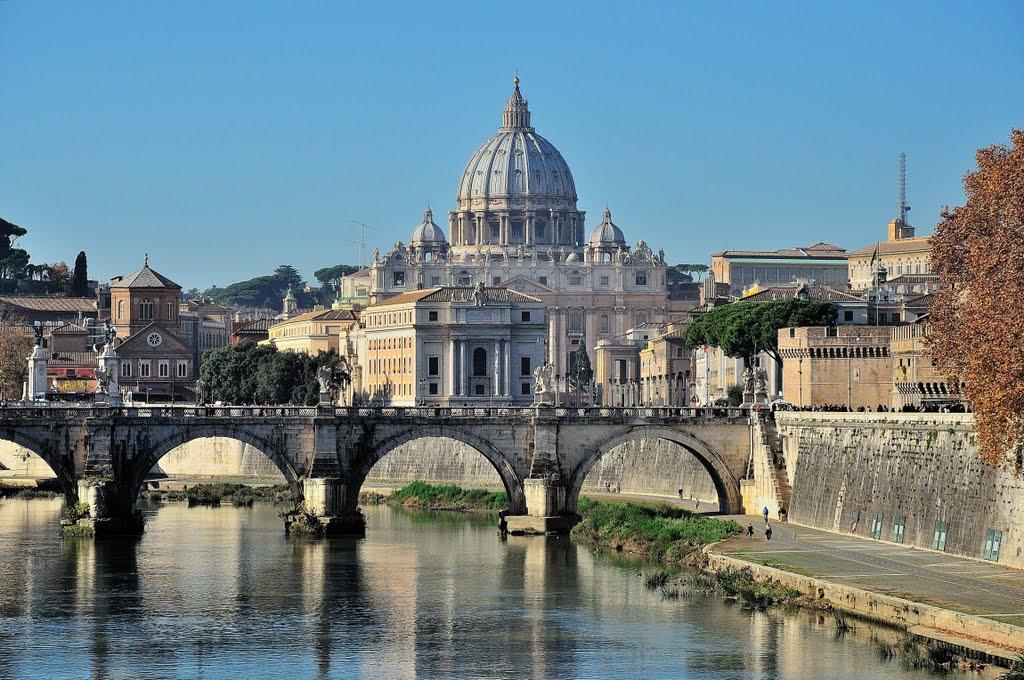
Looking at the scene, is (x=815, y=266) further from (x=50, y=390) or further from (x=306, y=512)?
(x=306, y=512)

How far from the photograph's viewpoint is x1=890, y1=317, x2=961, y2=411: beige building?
72250 mm

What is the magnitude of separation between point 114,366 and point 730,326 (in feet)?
90.9

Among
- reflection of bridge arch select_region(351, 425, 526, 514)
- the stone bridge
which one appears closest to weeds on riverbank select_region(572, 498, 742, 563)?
the stone bridge

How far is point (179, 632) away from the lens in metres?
50.2

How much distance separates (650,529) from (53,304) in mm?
110680

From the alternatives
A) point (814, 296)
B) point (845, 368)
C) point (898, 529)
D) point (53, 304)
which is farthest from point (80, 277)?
point (898, 529)

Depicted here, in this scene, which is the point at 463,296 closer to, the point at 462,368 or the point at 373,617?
the point at 462,368

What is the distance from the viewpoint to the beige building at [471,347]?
133 meters

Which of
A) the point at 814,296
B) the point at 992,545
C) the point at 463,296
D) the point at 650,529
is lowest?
the point at 992,545

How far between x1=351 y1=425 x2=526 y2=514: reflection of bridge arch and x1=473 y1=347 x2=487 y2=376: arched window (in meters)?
63.8

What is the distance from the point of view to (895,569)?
51.7 meters

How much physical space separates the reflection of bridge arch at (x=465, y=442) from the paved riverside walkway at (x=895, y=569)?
1001 centimetres

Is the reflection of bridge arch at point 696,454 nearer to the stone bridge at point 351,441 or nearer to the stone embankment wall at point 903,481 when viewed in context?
the stone bridge at point 351,441

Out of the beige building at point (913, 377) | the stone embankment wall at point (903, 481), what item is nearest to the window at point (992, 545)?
the stone embankment wall at point (903, 481)
